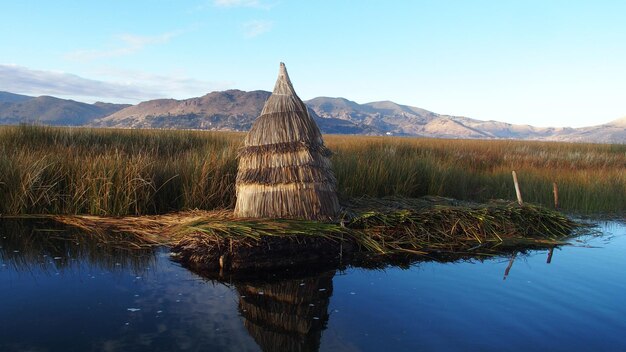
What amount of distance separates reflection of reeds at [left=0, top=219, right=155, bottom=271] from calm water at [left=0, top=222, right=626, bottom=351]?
2 cm

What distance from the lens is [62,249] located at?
584 cm

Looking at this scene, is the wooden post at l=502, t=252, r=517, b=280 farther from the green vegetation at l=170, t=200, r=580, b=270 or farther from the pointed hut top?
the pointed hut top

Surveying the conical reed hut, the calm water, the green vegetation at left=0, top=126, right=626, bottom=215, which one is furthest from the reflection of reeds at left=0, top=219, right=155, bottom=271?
the conical reed hut

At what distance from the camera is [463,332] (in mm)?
3895

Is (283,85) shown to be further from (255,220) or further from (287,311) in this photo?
(287,311)

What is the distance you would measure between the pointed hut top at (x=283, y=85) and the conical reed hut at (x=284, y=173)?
1.26 ft

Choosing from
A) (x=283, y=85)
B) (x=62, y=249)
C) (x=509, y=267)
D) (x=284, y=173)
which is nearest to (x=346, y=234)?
(x=284, y=173)

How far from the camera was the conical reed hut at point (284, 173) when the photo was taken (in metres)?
6.21

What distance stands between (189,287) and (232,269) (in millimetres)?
668

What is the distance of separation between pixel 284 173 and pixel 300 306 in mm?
2258

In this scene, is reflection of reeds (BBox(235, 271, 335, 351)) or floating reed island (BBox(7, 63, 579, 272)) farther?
floating reed island (BBox(7, 63, 579, 272))

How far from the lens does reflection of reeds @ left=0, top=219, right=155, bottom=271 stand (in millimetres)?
5336

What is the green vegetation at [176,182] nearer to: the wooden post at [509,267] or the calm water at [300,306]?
the calm water at [300,306]

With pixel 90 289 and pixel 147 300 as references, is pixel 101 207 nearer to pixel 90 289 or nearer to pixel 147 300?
pixel 90 289
